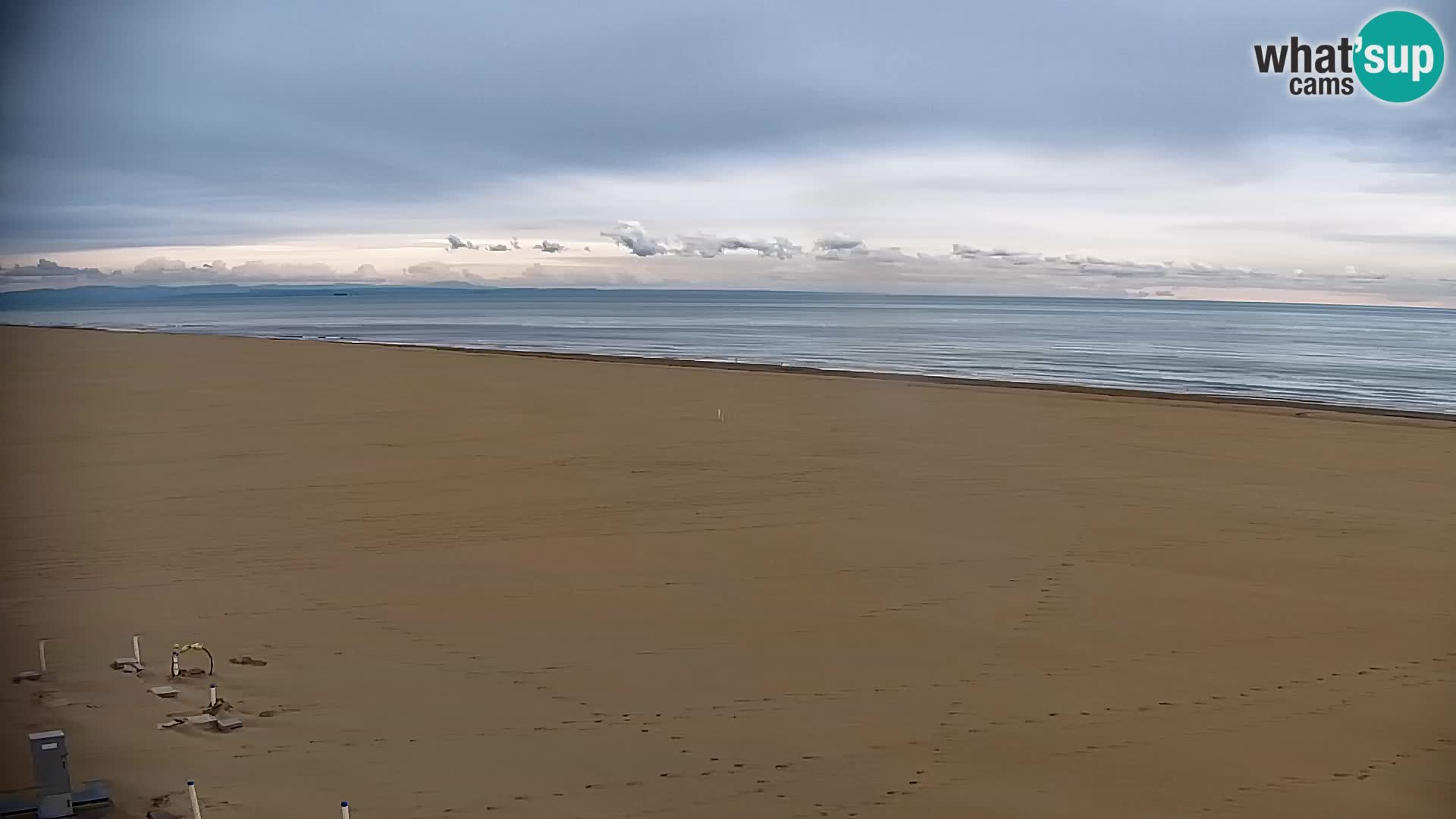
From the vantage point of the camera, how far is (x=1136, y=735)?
4145 millimetres

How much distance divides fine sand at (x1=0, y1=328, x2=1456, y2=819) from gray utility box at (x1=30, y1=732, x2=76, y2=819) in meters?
0.21

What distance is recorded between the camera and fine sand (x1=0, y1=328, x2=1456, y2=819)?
3762 mm

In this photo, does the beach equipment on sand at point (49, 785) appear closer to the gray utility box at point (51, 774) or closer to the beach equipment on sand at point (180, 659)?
the gray utility box at point (51, 774)

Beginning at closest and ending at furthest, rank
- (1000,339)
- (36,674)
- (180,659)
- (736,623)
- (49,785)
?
(49,785) → (36,674) → (180,659) → (736,623) → (1000,339)

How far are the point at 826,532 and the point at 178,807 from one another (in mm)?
4716

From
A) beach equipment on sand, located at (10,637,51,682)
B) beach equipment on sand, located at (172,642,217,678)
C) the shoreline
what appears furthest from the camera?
the shoreline

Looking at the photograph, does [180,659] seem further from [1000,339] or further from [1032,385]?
[1000,339]

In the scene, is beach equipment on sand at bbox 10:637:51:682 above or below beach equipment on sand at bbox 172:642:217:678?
above

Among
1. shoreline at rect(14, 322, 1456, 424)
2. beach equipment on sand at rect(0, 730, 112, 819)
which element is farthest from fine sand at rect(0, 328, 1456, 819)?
shoreline at rect(14, 322, 1456, 424)

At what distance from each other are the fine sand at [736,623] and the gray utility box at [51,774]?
21cm

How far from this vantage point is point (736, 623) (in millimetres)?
5523

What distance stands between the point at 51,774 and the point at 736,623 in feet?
9.95

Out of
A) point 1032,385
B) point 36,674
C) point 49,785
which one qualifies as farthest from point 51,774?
point 1032,385

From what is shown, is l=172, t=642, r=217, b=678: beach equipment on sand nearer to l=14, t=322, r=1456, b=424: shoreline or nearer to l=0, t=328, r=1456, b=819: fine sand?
l=0, t=328, r=1456, b=819: fine sand
